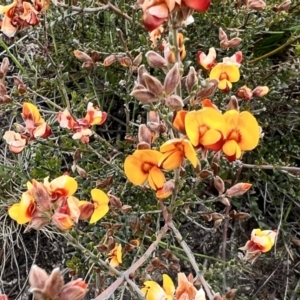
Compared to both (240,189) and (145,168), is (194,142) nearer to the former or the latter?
(145,168)

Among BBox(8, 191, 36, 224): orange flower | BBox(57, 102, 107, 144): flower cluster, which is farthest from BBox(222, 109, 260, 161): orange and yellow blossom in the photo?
BBox(57, 102, 107, 144): flower cluster

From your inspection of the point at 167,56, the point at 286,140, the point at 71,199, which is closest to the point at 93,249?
the point at 71,199

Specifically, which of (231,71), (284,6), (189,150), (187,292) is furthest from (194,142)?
(284,6)

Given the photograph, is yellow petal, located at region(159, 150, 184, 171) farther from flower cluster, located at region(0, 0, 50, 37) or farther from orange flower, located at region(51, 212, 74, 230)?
flower cluster, located at region(0, 0, 50, 37)

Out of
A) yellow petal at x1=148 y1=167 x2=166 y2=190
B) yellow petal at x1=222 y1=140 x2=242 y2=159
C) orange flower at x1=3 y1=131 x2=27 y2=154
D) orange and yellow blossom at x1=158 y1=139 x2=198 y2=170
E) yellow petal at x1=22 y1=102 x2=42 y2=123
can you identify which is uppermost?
orange and yellow blossom at x1=158 y1=139 x2=198 y2=170

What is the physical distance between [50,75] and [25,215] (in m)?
1.08

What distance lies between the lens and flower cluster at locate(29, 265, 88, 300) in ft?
2.18

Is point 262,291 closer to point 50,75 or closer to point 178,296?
point 178,296

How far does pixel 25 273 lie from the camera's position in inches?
70.4

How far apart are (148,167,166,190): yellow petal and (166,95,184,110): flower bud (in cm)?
15

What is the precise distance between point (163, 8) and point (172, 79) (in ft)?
0.38

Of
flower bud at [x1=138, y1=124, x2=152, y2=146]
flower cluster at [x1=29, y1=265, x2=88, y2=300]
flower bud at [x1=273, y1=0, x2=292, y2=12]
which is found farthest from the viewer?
flower bud at [x1=273, y1=0, x2=292, y2=12]

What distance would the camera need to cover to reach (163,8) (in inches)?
31.5

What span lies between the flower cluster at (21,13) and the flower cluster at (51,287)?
758mm
